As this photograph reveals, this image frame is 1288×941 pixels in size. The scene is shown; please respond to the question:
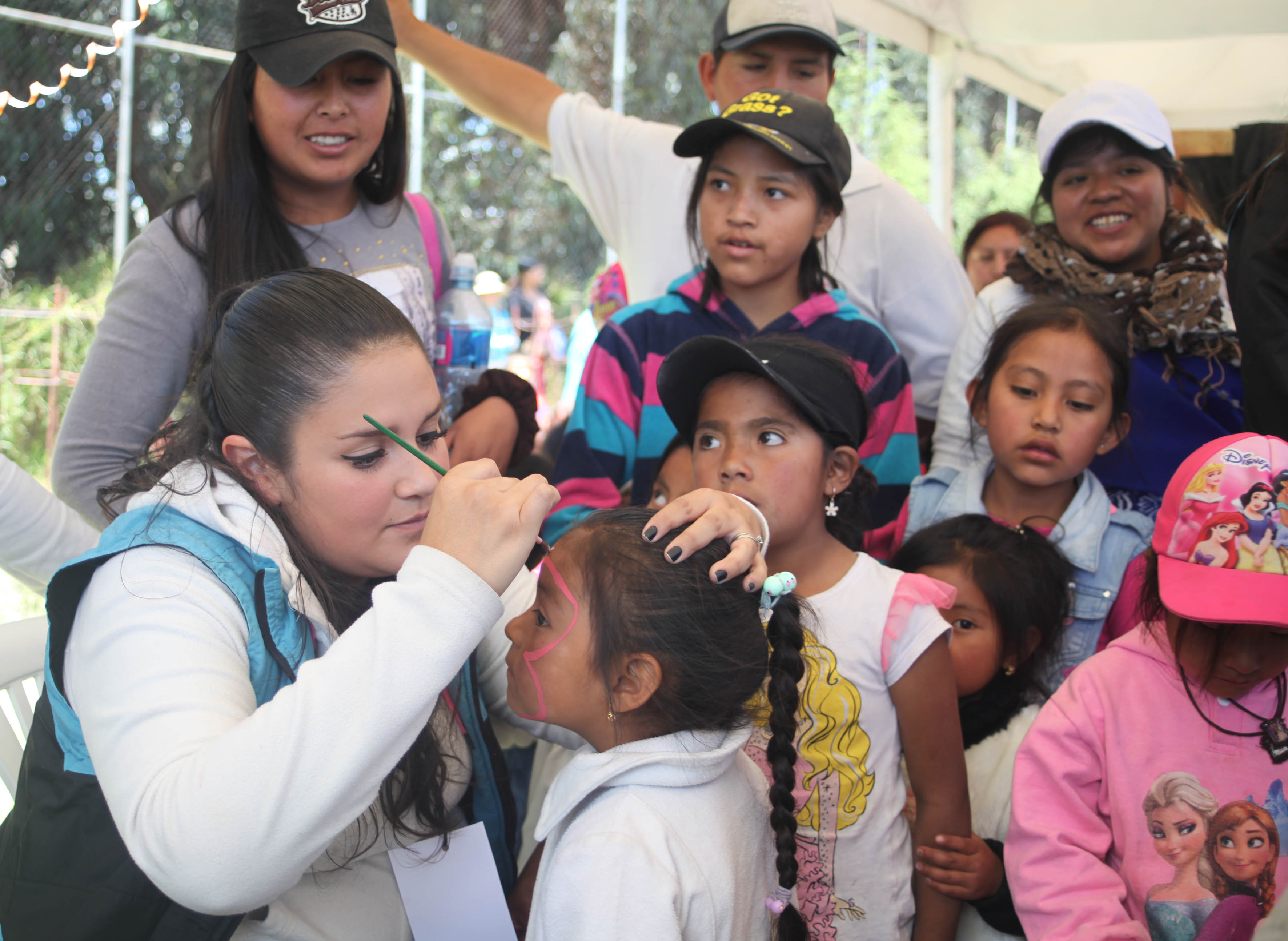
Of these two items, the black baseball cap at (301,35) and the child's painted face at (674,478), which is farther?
the child's painted face at (674,478)

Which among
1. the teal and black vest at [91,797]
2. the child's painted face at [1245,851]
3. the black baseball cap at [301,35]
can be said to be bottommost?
the child's painted face at [1245,851]

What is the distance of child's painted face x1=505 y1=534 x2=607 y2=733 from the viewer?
131cm

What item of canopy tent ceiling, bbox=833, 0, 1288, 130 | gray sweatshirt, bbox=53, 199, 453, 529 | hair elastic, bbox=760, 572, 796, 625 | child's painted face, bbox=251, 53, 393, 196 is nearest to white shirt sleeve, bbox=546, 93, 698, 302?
→ child's painted face, bbox=251, 53, 393, 196

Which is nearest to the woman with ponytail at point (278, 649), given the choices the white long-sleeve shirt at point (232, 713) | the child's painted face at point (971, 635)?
the white long-sleeve shirt at point (232, 713)

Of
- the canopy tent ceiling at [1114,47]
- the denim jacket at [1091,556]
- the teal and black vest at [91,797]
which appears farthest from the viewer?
the canopy tent ceiling at [1114,47]

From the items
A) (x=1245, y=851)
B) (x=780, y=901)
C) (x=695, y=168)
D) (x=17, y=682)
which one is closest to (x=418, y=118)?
(x=695, y=168)

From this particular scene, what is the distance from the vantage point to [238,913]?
1.10 m

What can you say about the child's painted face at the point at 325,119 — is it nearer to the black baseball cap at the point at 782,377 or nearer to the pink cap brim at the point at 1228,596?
the black baseball cap at the point at 782,377

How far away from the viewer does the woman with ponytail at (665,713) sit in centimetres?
120

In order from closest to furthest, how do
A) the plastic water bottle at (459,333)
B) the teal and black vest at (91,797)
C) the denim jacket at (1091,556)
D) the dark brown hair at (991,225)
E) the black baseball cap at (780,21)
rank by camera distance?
the teal and black vest at (91,797)
the denim jacket at (1091,556)
the plastic water bottle at (459,333)
the black baseball cap at (780,21)
the dark brown hair at (991,225)

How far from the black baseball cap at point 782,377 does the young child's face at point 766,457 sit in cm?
2

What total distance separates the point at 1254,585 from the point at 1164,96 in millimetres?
4811

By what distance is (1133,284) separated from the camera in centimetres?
217

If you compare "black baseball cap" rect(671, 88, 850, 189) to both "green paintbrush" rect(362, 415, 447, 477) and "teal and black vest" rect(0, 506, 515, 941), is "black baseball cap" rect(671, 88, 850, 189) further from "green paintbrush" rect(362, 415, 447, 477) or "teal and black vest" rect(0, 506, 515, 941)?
"teal and black vest" rect(0, 506, 515, 941)
